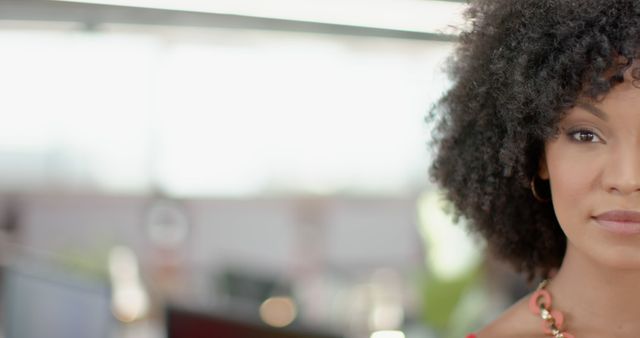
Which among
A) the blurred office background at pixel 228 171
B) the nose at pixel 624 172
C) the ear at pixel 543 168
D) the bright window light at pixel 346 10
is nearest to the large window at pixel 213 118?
the blurred office background at pixel 228 171

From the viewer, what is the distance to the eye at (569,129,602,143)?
1.54 m

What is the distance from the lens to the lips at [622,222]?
1.49 m

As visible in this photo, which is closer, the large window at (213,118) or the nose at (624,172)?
the nose at (624,172)

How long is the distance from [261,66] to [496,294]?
1.67 meters

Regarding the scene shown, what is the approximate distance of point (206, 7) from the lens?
171 cm

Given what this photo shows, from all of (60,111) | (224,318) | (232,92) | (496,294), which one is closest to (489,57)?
(224,318)

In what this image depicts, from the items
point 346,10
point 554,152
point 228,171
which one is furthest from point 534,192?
point 228,171

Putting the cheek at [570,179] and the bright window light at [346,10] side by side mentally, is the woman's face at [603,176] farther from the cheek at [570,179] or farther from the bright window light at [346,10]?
the bright window light at [346,10]

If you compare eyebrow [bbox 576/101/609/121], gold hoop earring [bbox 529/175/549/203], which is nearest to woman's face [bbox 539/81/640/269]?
eyebrow [bbox 576/101/609/121]

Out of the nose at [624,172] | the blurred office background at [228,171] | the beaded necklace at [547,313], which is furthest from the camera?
the blurred office background at [228,171]

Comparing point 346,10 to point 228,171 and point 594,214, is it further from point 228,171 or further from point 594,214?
point 228,171

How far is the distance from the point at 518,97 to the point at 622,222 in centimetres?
27

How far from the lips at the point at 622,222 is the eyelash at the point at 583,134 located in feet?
0.39

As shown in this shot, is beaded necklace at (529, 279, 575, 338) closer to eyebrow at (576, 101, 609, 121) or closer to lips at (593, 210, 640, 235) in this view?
lips at (593, 210, 640, 235)
